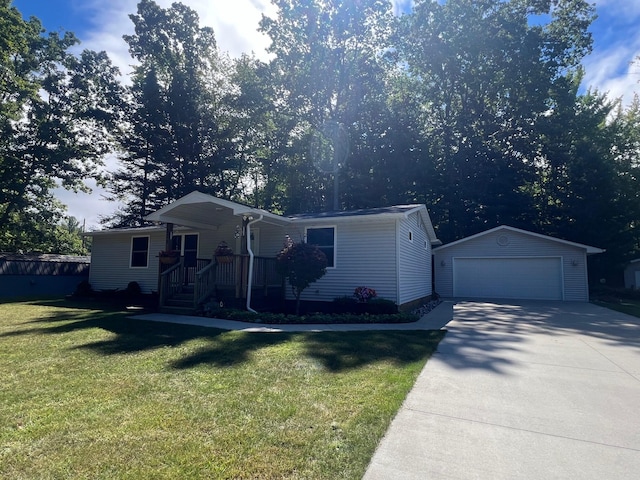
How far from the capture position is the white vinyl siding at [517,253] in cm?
1582

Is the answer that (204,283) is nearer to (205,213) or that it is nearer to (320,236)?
(205,213)

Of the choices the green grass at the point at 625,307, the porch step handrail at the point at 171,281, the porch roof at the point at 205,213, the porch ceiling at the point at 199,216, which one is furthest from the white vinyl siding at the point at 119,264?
the green grass at the point at 625,307

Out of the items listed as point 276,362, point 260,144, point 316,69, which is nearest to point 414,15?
point 316,69

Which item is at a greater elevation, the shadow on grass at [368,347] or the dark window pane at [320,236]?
the dark window pane at [320,236]

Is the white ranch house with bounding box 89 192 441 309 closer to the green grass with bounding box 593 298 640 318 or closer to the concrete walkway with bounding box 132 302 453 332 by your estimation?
the concrete walkway with bounding box 132 302 453 332

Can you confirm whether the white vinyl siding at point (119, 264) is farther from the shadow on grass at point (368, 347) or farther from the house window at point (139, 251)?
the shadow on grass at point (368, 347)

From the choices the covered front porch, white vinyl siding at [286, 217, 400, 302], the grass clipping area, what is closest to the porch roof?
the covered front porch

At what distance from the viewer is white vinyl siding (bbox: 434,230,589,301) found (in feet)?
51.9

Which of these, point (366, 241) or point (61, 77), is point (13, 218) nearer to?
point (61, 77)

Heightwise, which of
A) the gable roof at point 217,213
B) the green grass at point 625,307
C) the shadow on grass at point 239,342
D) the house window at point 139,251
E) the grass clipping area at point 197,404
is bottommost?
the grass clipping area at point 197,404

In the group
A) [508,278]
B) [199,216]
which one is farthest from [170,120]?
[508,278]

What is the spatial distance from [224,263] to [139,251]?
6.58m

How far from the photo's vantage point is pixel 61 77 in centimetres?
2302

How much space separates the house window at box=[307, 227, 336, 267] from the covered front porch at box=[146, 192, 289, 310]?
3.21 feet
